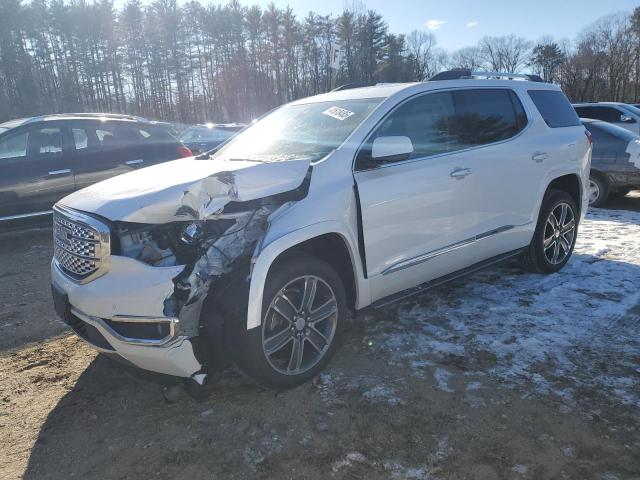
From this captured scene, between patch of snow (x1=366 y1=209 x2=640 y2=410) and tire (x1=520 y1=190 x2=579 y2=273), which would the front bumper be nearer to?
patch of snow (x1=366 y1=209 x2=640 y2=410)

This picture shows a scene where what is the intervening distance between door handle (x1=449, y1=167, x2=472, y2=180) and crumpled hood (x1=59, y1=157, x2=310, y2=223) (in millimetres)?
1330

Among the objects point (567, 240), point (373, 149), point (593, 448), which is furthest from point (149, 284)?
point (567, 240)

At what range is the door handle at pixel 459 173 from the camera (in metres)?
3.80

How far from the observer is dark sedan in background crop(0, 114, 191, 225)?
6609 mm

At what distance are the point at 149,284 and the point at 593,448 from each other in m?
2.46

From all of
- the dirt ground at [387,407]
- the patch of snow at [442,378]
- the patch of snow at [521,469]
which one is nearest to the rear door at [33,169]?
the dirt ground at [387,407]

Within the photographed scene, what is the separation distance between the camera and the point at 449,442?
8.36 ft

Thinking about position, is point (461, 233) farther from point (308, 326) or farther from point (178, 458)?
point (178, 458)

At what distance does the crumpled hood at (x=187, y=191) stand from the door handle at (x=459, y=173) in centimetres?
133

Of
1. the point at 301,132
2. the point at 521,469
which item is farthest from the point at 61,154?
the point at 521,469

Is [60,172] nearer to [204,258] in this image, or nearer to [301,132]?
[301,132]

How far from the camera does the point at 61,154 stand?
694 centimetres

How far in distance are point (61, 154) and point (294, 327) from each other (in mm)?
5551

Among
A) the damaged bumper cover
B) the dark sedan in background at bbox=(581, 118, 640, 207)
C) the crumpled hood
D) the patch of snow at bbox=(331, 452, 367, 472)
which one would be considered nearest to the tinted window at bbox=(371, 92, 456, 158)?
the crumpled hood
